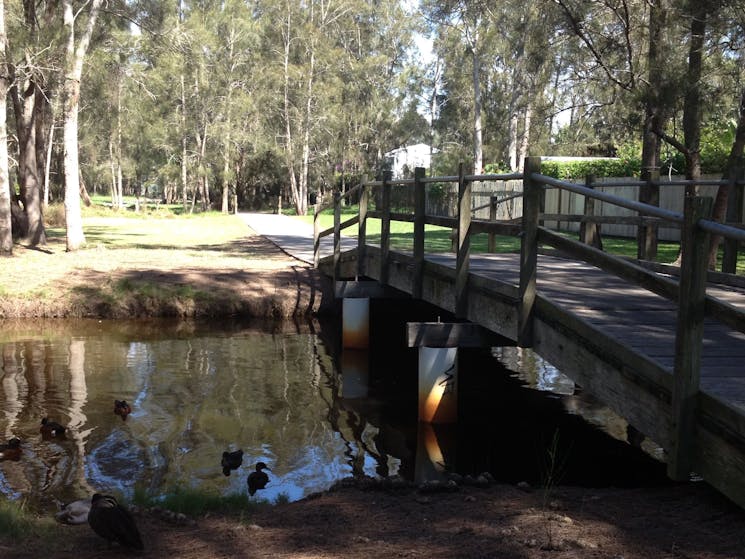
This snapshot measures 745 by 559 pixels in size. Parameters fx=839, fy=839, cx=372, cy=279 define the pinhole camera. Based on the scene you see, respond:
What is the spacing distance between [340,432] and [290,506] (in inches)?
130

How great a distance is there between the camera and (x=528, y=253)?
22.1ft

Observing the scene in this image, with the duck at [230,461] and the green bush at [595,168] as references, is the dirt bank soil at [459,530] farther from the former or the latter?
the green bush at [595,168]

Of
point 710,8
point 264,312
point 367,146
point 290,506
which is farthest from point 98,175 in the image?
point 290,506

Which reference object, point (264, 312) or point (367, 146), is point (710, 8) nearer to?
point (264, 312)

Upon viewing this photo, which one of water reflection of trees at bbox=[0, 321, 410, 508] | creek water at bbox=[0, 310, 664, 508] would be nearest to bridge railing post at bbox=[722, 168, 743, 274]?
creek water at bbox=[0, 310, 664, 508]

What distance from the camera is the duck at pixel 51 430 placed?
8.17 metres

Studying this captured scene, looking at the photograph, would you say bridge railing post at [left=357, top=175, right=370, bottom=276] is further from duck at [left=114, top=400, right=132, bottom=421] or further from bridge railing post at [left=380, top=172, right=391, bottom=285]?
duck at [left=114, top=400, right=132, bottom=421]

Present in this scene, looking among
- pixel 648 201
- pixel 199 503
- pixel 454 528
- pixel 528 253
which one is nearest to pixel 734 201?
pixel 648 201

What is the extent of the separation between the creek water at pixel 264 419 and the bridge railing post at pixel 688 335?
3014 mm

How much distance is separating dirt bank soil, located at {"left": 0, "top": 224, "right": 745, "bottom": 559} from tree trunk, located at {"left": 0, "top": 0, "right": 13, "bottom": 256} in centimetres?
1539

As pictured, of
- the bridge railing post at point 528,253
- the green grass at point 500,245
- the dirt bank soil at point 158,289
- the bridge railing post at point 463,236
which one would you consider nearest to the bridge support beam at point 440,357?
the bridge railing post at point 463,236

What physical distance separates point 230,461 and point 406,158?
55.4 meters

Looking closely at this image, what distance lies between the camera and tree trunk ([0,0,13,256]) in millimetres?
18031

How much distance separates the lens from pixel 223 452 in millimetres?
7742
